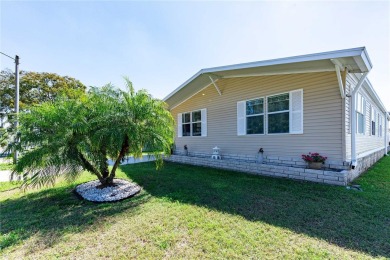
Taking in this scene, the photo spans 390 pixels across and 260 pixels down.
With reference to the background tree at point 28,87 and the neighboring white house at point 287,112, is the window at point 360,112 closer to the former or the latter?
the neighboring white house at point 287,112

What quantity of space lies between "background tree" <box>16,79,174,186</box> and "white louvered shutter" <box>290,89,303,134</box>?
159 inches

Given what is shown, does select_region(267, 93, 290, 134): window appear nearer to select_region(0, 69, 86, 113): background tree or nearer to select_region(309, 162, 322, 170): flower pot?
select_region(309, 162, 322, 170): flower pot

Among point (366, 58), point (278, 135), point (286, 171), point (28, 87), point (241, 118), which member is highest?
point (28, 87)

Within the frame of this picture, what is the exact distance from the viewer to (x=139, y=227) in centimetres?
291

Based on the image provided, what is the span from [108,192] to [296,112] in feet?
19.3

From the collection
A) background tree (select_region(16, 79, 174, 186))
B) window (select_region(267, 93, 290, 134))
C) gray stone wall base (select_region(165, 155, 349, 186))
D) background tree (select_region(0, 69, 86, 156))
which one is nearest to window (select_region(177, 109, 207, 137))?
gray stone wall base (select_region(165, 155, 349, 186))

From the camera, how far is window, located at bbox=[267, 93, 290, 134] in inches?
246

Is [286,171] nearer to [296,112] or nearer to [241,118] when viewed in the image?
[296,112]

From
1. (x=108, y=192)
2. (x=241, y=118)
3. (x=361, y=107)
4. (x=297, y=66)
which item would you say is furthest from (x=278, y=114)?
(x=108, y=192)

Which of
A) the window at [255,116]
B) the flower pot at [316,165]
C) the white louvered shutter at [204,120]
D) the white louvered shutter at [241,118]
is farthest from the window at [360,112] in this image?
the white louvered shutter at [204,120]

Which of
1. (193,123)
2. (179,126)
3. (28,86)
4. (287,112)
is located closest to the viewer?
(287,112)

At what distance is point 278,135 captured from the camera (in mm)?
6438

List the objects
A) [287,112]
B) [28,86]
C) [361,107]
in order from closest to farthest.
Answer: [287,112] → [361,107] → [28,86]

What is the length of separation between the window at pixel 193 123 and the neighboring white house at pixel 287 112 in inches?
3.3
